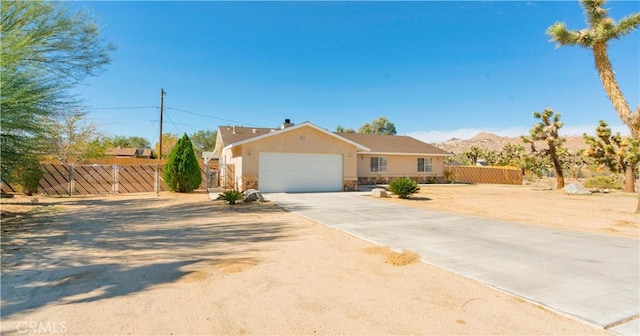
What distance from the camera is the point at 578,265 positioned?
5.55 metres

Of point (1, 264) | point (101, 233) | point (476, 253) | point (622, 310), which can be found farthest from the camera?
point (101, 233)

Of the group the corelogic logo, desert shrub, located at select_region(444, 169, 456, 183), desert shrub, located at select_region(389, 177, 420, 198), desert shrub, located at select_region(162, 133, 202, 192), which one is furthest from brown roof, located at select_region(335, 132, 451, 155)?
the corelogic logo

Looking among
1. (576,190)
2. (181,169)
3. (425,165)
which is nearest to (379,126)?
(425,165)

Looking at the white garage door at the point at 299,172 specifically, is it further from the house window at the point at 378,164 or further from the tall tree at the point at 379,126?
the tall tree at the point at 379,126

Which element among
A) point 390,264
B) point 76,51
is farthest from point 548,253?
point 76,51

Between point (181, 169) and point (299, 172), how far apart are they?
22.7ft

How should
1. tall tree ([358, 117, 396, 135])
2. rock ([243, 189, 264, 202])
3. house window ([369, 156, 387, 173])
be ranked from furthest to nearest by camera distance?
1. tall tree ([358, 117, 396, 135])
2. house window ([369, 156, 387, 173])
3. rock ([243, 189, 264, 202])

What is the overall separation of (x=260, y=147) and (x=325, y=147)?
4.20 m

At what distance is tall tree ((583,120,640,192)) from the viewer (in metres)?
23.1

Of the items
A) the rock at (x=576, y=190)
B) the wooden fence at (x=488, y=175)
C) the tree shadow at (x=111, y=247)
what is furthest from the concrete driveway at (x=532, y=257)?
A: the wooden fence at (x=488, y=175)

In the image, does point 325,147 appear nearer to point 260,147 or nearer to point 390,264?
point 260,147

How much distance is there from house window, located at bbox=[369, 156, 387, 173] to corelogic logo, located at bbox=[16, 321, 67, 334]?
78.7 feet

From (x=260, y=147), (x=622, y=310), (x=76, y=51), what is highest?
(x=76, y=51)

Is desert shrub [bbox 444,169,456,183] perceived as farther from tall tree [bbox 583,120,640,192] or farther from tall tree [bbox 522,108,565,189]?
tall tree [bbox 583,120,640,192]
